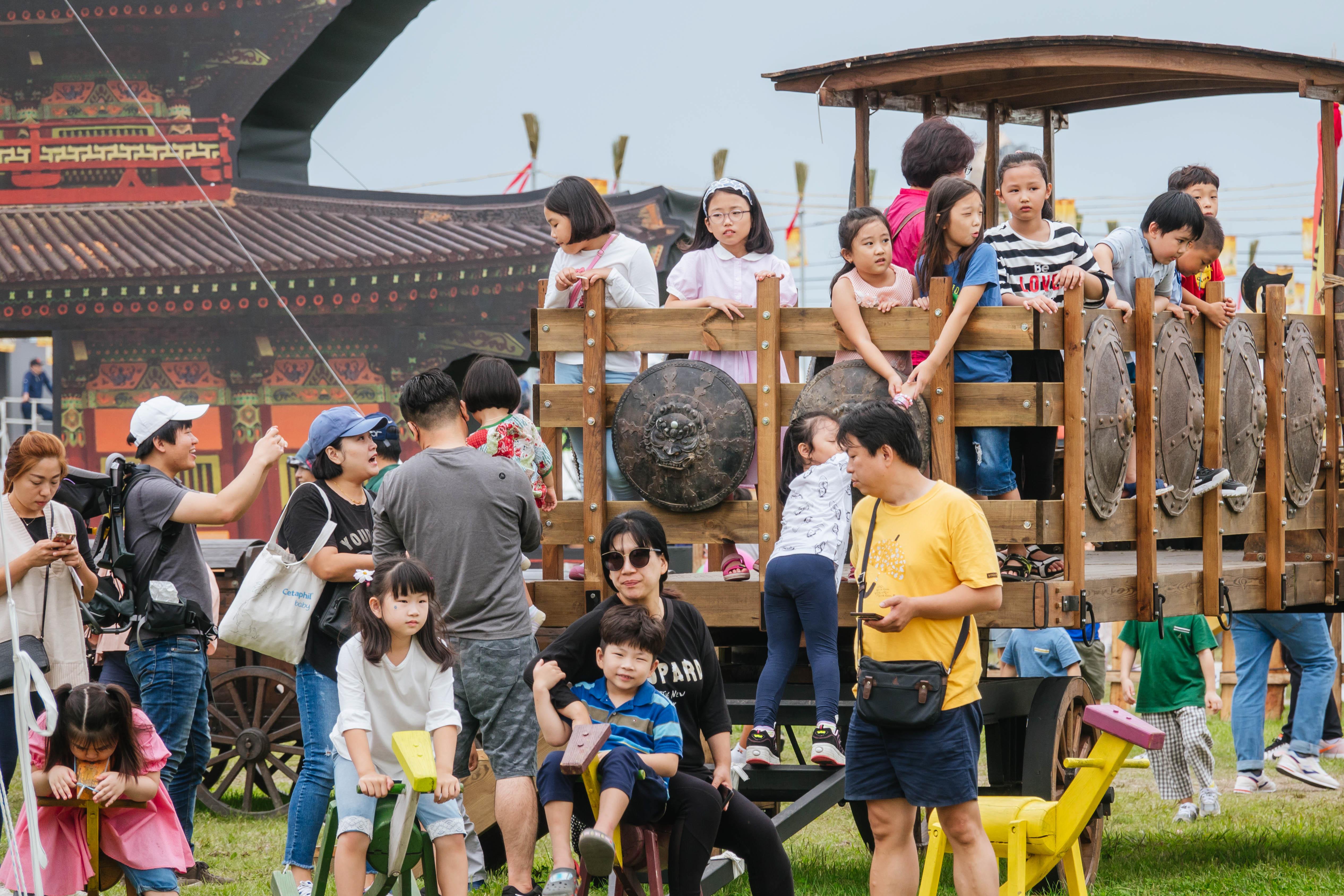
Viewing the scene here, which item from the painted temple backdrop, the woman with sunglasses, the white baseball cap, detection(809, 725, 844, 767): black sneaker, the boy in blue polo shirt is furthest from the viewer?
the painted temple backdrop

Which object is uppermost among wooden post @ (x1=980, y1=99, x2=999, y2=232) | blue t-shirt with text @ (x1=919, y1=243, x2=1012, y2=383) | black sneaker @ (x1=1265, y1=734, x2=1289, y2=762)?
wooden post @ (x1=980, y1=99, x2=999, y2=232)

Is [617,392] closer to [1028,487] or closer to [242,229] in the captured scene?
[1028,487]

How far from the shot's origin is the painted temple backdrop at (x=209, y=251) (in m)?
17.0

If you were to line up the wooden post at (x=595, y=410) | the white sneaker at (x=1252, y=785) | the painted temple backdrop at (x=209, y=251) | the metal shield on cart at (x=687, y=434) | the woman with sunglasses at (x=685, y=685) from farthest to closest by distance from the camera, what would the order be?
1. the painted temple backdrop at (x=209, y=251)
2. the white sneaker at (x=1252, y=785)
3. the wooden post at (x=595, y=410)
4. the metal shield on cart at (x=687, y=434)
5. the woman with sunglasses at (x=685, y=685)

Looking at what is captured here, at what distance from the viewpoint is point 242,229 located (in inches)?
690

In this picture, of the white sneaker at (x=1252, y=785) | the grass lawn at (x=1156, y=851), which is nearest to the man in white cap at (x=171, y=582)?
the grass lawn at (x=1156, y=851)

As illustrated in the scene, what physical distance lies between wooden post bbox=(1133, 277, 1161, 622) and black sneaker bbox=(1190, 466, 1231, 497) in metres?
0.31

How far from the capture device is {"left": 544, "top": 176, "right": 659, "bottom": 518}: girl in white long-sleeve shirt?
6027mm

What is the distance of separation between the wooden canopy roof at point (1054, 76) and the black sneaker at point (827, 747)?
319 centimetres

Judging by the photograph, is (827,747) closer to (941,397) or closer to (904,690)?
(904,690)

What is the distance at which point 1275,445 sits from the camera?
6.45m

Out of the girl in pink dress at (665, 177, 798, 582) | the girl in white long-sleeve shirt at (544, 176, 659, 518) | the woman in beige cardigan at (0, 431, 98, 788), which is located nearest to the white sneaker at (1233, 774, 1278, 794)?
the girl in pink dress at (665, 177, 798, 582)

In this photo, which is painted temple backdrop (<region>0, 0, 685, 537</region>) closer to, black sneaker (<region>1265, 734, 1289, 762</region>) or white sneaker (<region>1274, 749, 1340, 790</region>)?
black sneaker (<region>1265, 734, 1289, 762</region>)

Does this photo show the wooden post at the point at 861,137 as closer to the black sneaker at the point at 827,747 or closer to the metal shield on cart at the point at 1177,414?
the metal shield on cart at the point at 1177,414
